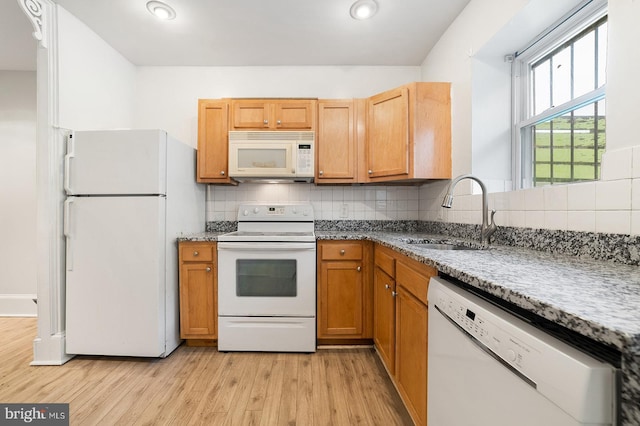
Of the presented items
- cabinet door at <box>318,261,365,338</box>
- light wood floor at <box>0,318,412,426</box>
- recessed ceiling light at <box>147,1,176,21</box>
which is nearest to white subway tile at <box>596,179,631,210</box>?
light wood floor at <box>0,318,412,426</box>

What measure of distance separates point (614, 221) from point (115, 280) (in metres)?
2.74

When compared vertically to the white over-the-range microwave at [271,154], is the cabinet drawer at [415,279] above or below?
below

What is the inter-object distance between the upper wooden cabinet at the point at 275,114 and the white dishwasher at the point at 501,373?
1883 millimetres

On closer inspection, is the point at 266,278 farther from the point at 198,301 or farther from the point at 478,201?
the point at 478,201

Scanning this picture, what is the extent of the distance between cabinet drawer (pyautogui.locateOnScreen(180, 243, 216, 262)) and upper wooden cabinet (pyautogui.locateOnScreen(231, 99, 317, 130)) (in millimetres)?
1114

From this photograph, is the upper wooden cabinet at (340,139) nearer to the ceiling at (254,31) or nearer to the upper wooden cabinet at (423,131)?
the upper wooden cabinet at (423,131)

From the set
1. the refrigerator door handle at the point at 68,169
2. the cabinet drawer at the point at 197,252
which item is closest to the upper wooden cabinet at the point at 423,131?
the cabinet drawer at the point at 197,252

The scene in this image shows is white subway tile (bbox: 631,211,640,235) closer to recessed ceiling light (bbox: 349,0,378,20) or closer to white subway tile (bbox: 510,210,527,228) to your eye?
white subway tile (bbox: 510,210,527,228)

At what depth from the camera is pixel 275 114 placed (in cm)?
247

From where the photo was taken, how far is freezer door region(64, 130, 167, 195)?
1.94 meters

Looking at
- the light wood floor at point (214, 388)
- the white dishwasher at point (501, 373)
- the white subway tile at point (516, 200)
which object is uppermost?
the white subway tile at point (516, 200)

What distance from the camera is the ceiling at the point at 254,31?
1947 millimetres

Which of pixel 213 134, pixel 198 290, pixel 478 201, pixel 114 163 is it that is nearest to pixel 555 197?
pixel 478 201

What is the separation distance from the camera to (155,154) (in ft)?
6.37
